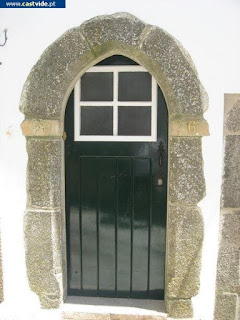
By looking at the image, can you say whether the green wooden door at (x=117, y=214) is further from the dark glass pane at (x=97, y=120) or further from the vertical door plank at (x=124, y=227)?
the dark glass pane at (x=97, y=120)

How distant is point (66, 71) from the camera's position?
2836mm

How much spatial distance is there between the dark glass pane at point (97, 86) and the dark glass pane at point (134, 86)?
102 millimetres

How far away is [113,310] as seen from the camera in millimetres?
3100

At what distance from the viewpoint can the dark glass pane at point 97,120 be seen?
3.08 metres

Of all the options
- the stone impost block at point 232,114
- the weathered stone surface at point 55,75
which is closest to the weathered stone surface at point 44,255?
the weathered stone surface at point 55,75

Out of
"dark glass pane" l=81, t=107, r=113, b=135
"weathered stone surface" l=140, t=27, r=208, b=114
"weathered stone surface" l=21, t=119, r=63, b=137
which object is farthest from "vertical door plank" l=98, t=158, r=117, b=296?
"weathered stone surface" l=140, t=27, r=208, b=114

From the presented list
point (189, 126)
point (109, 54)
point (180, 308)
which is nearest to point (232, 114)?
point (189, 126)

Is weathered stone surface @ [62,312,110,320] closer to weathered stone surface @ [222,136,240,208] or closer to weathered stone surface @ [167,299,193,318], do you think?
weathered stone surface @ [167,299,193,318]

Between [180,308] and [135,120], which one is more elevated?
[135,120]

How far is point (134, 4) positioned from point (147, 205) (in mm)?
1770

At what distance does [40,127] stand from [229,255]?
2.01 metres

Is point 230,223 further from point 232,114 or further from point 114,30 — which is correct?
point 114,30

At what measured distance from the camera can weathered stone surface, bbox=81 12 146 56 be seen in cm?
273

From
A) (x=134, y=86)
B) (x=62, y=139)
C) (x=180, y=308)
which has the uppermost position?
(x=134, y=86)
